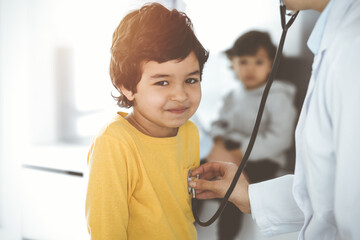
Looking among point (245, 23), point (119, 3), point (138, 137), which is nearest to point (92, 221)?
point (138, 137)

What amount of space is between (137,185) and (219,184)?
8.8 inches

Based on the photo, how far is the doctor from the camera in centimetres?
49

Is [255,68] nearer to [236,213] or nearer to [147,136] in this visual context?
[236,213]

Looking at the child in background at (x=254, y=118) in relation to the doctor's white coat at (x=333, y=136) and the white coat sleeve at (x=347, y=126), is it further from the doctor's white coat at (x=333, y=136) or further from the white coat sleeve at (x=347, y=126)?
the white coat sleeve at (x=347, y=126)

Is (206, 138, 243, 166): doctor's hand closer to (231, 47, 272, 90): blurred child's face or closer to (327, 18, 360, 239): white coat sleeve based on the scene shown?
(231, 47, 272, 90): blurred child's face

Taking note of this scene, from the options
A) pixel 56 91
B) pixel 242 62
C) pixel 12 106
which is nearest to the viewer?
pixel 12 106

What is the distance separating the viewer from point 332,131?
0.54m

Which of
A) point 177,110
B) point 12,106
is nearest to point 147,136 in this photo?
point 177,110

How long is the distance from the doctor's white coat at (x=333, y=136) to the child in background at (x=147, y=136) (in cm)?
26

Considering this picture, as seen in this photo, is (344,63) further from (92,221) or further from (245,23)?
(245,23)

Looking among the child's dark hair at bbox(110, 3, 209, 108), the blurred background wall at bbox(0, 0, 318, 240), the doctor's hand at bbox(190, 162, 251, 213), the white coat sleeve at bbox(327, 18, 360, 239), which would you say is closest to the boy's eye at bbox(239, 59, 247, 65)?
the blurred background wall at bbox(0, 0, 318, 240)

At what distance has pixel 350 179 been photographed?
19.6 inches

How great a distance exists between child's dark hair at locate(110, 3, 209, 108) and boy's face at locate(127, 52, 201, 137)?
15 millimetres

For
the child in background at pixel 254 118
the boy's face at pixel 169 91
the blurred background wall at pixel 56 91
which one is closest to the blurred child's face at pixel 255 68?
the child in background at pixel 254 118
